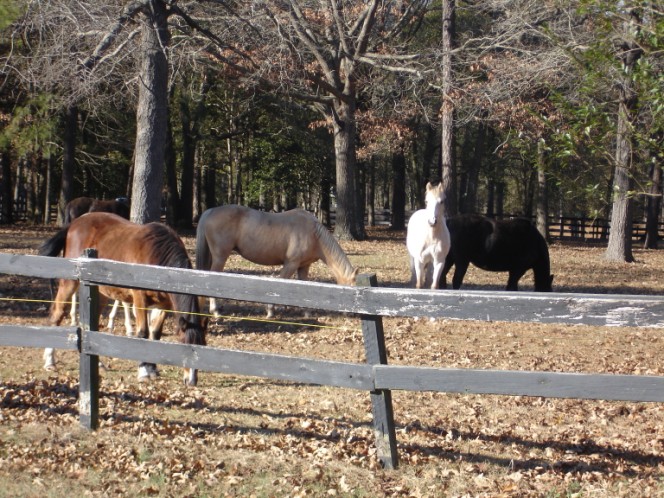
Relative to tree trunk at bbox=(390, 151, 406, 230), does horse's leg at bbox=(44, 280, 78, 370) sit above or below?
below

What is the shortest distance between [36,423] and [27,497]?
1377 mm

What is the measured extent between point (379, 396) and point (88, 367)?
7.23 ft

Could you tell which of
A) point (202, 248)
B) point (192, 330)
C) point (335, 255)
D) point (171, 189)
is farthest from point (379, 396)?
point (171, 189)

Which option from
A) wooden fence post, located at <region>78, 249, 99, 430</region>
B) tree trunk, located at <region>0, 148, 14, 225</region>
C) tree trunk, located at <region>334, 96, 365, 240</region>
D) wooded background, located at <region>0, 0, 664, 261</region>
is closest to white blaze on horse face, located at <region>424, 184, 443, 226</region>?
wooded background, located at <region>0, 0, 664, 261</region>

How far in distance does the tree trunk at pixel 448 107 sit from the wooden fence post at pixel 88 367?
18.7 metres

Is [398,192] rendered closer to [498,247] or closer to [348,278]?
[498,247]

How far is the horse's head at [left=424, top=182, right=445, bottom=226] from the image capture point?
11984 mm

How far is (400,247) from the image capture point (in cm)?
2641

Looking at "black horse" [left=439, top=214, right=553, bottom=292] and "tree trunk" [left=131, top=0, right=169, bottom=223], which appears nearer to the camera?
"tree trunk" [left=131, top=0, right=169, bottom=223]

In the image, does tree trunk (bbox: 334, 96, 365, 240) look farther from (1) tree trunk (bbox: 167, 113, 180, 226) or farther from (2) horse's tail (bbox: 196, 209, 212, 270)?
(2) horse's tail (bbox: 196, 209, 212, 270)

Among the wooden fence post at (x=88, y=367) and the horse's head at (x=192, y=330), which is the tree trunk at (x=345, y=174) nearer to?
the horse's head at (x=192, y=330)

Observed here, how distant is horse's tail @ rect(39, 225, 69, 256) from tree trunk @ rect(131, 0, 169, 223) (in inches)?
171

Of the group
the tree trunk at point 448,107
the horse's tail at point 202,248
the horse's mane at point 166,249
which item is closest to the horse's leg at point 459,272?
the horse's tail at point 202,248

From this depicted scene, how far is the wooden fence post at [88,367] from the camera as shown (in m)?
5.83
